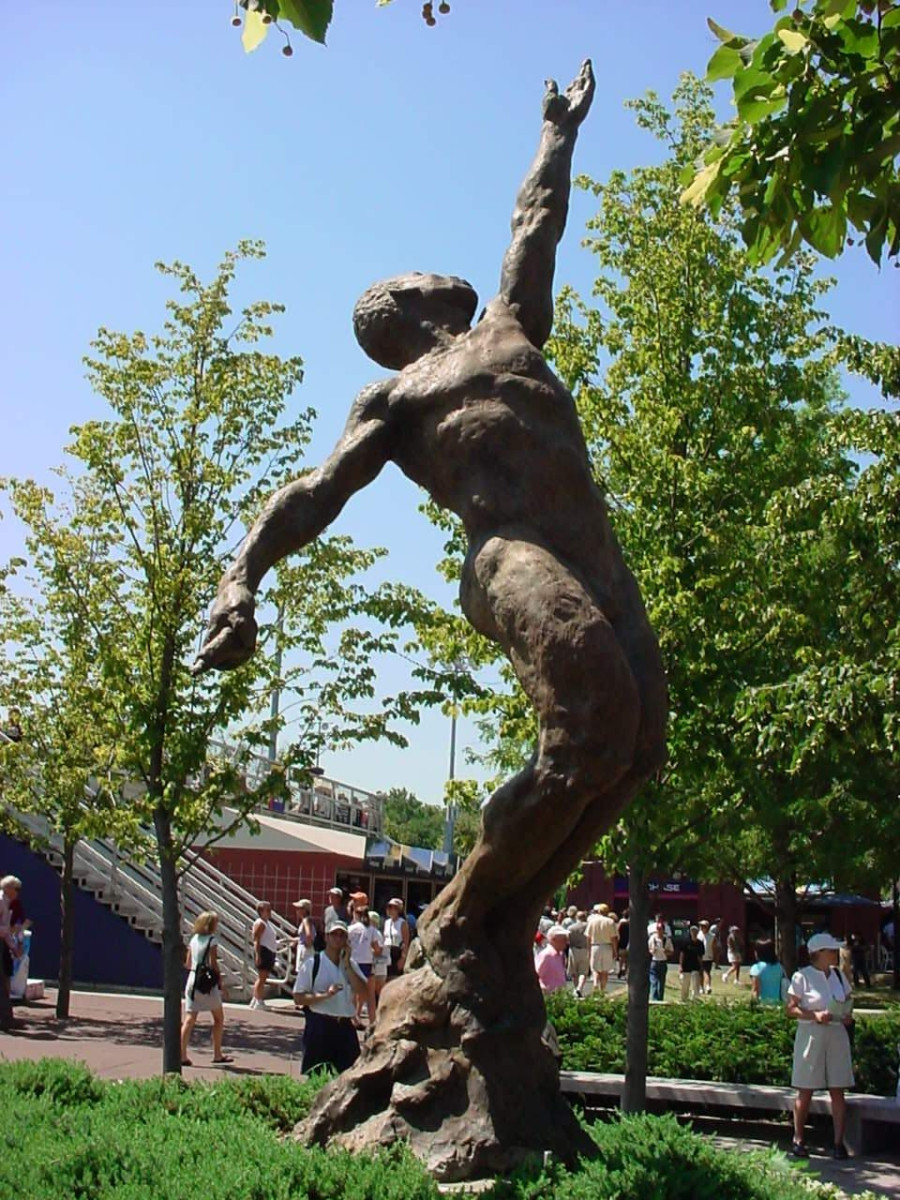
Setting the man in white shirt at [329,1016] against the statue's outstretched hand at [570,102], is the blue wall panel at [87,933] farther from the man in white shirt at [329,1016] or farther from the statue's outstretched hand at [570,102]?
the statue's outstretched hand at [570,102]

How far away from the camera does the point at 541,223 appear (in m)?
5.53

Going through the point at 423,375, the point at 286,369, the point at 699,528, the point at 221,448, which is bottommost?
the point at 423,375

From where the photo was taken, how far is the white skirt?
984cm

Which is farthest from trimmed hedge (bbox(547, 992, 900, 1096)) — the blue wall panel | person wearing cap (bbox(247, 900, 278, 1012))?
the blue wall panel

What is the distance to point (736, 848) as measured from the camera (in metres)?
25.8

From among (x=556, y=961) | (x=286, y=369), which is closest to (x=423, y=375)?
(x=286, y=369)

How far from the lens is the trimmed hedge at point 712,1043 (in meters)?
11.7

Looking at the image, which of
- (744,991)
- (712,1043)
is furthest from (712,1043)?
(744,991)

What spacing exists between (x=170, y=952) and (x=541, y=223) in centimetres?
854

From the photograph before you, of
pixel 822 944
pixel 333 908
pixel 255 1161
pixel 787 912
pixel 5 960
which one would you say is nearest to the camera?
pixel 255 1161

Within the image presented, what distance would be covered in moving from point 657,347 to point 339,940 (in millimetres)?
5646

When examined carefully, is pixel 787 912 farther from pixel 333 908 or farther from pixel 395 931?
pixel 333 908

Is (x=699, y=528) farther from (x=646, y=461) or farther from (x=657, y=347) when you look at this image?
(x=657, y=347)

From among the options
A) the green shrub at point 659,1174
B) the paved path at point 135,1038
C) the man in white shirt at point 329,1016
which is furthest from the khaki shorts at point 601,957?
the green shrub at point 659,1174
